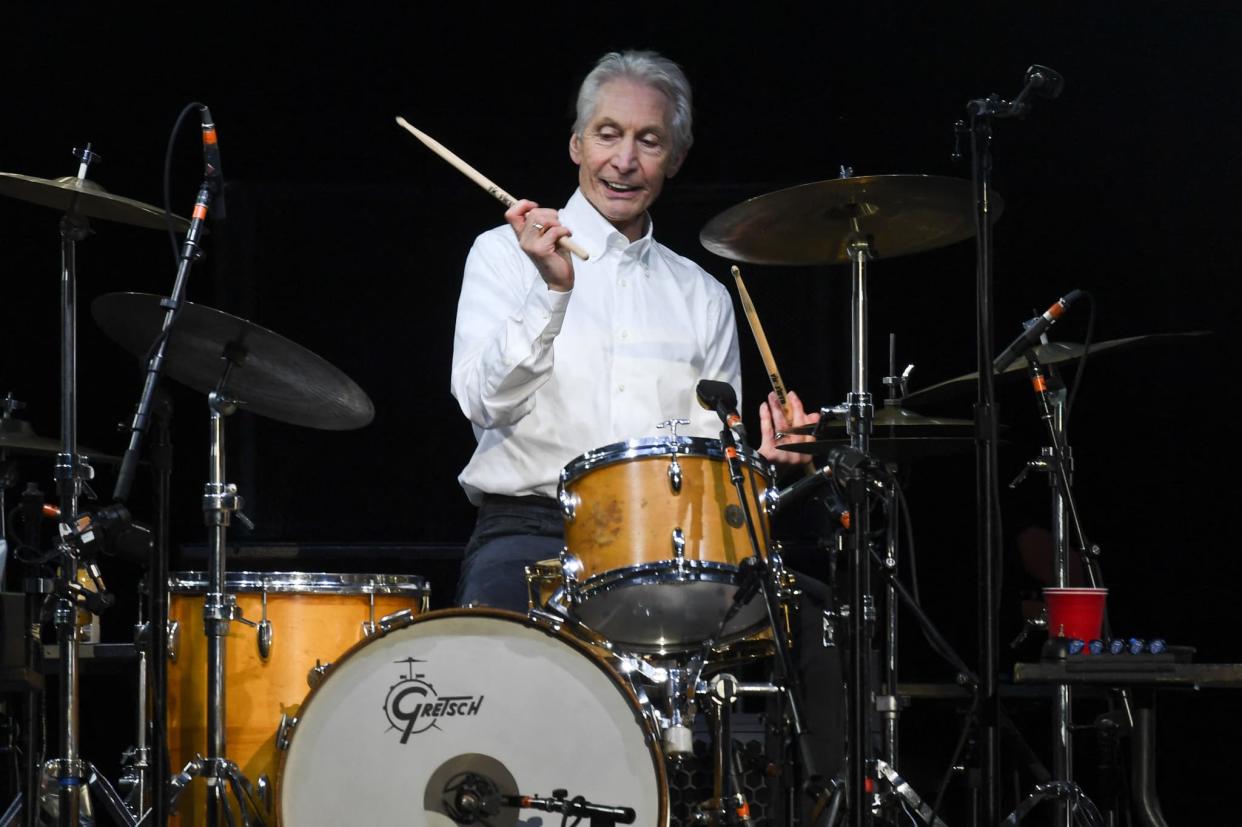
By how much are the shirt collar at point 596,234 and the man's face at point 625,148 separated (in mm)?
27

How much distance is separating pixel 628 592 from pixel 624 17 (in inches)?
101

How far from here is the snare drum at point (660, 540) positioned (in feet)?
9.68

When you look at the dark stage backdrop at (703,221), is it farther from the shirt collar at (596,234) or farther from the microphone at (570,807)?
the microphone at (570,807)

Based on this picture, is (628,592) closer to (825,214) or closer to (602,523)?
(602,523)

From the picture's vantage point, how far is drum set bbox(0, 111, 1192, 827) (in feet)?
9.38

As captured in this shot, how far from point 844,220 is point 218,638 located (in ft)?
5.67

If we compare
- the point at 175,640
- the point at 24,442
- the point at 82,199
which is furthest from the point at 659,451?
the point at 24,442

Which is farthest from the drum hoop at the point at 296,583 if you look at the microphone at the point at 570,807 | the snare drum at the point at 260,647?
the microphone at the point at 570,807

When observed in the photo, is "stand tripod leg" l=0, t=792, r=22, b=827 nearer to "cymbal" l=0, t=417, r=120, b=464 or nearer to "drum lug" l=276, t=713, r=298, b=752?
"drum lug" l=276, t=713, r=298, b=752

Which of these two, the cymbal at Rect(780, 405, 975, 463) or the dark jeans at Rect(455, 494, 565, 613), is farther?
the cymbal at Rect(780, 405, 975, 463)

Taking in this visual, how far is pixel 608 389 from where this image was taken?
3.78 m

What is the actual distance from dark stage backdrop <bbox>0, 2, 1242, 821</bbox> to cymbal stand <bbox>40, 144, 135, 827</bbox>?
1006mm

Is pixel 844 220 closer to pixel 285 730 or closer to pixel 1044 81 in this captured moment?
pixel 1044 81

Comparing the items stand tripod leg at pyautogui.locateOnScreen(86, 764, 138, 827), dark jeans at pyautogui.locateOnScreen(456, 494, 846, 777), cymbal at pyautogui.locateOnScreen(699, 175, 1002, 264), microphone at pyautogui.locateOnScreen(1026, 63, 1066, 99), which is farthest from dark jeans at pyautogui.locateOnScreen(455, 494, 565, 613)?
microphone at pyautogui.locateOnScreen(1026, 63, 1066, 99)
